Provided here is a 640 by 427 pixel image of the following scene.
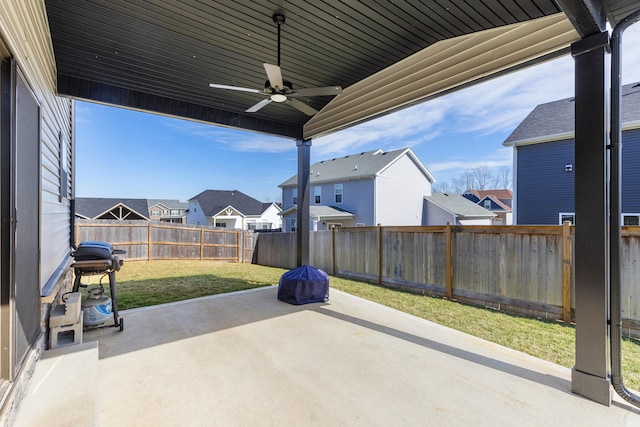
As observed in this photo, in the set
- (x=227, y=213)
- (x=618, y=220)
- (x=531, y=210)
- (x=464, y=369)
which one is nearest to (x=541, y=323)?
(x=464, y=369)

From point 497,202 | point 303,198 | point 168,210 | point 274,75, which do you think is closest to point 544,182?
point 303,198

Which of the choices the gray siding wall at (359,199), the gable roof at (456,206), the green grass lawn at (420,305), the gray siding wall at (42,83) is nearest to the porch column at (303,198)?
the green grass lawn at (420,305)

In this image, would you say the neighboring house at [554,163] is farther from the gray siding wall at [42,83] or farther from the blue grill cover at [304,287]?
the gray siding wall at [42,83]

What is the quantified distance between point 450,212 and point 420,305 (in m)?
12.7

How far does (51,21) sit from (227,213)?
79.4 ft

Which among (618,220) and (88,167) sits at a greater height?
(88,167)

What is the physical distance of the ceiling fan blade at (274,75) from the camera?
3080 mm

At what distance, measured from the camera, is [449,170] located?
28.9 m

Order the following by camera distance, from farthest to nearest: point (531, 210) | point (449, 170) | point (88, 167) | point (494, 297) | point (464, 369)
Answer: point (449, 170)
point (88, 167)
point (531, 210)
point (494, 297)
point (464, 369)

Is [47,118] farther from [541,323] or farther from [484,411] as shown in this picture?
[541,323]

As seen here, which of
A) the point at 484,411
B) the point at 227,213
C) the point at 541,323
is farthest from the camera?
the point at 227,213

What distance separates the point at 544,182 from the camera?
32.3 ft

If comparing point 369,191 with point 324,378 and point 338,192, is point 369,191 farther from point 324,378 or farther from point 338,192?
point 324,378

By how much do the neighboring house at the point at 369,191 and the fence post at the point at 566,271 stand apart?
35.6 ft
